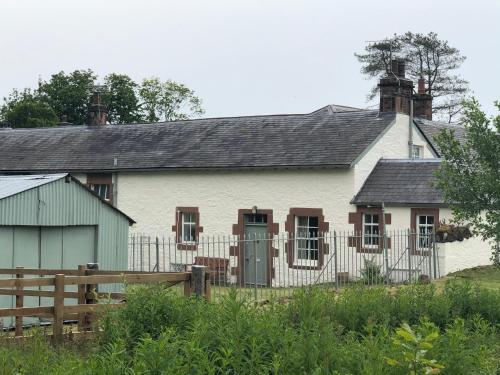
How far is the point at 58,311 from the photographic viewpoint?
11.3m

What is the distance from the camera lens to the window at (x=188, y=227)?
28.7 metres

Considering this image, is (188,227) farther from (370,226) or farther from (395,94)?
(395,94)

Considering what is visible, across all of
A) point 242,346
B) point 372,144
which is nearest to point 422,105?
point 372,144

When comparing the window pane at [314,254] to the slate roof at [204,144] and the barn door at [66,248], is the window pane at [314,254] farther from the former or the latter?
the barn door at [66,248]

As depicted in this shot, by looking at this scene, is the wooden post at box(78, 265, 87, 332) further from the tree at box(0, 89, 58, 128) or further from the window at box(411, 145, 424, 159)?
the tree at box(0, 89, 58, 128)

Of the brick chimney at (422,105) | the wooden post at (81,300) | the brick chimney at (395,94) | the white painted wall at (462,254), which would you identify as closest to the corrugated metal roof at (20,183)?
the wooden post at (81,300)

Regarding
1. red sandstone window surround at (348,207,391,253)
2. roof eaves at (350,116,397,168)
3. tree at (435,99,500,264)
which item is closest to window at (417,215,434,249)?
red sandstone window surround at (348,207,391,253)

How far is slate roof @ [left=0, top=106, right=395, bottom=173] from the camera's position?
26.8m

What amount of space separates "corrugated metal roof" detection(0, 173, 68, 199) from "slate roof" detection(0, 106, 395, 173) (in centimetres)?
1002

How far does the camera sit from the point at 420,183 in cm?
2517

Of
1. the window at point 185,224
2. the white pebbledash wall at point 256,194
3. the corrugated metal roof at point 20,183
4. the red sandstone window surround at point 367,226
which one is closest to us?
the corrugated metal roof at point 20,183

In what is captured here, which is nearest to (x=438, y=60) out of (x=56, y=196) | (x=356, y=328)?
(x=56, y=196)

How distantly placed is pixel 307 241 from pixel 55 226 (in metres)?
10.8

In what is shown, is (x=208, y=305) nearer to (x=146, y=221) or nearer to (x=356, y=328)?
(x=356, y=328)
